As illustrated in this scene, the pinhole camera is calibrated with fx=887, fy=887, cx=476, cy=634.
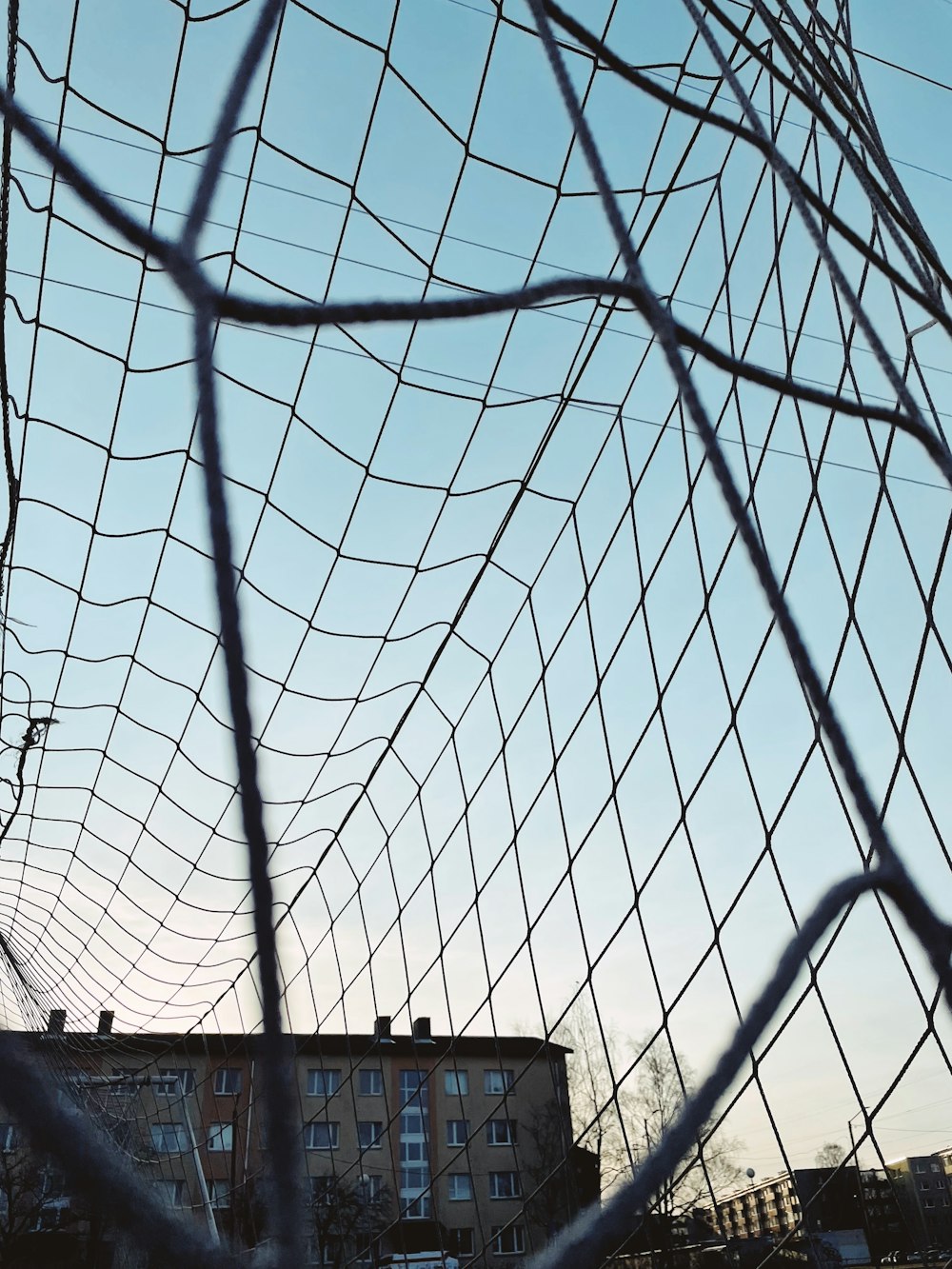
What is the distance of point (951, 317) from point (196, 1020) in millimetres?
3511

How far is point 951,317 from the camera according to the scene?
2.81 feet

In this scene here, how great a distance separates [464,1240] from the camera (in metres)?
16.1

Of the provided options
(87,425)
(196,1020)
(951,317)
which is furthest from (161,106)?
(196,1020)

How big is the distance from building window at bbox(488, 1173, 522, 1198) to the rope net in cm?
1716

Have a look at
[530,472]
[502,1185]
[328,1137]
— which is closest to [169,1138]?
[328,1137]

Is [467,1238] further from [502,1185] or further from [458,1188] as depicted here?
[502,1185]

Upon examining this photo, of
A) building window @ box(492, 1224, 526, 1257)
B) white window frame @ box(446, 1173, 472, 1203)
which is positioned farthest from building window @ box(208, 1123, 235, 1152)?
building window @ box(492, 1224, 526, 1257)

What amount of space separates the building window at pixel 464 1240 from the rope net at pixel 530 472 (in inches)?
630

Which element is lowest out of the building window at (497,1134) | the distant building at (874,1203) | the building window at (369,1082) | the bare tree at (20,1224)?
the distant building at (874,1203)

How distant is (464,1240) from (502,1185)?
3.65 feet

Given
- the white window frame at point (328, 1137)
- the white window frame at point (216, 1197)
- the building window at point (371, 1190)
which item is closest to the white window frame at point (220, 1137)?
the white window frame at point (216, 1197)

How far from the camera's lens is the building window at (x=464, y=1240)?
15.1 m

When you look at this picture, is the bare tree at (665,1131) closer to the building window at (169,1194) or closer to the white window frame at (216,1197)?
the building window at (169,1194)

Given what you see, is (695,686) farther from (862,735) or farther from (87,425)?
(87,425)
